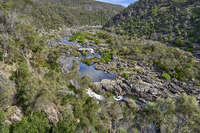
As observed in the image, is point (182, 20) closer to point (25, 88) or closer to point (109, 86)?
point (109, 86)

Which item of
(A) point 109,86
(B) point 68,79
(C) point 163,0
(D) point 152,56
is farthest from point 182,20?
(B) point 68,79

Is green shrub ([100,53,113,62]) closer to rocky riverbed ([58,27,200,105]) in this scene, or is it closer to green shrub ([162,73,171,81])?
rocky riverbed ([58,27,200,105])

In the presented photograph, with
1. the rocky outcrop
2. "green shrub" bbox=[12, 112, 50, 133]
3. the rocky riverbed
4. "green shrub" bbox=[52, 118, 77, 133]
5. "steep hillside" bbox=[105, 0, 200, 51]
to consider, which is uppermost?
"steep hillside" bbox=[105, 0, 200, 51]

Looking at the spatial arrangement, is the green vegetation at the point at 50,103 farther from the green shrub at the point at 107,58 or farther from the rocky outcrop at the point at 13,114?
the green shrub at the point at 107,58

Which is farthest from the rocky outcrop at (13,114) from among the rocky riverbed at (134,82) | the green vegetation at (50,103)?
the rocky riverbed at (134,82)

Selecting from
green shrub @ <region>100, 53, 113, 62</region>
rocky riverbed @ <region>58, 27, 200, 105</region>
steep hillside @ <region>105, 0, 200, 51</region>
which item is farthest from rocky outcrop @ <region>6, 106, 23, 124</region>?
steep hillside @ <region>105, 0, 200, 51</region>

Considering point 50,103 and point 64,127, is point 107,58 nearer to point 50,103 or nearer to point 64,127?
A: point 50,103

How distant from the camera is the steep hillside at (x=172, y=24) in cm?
8644

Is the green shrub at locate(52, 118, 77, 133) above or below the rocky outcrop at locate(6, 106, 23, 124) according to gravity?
below

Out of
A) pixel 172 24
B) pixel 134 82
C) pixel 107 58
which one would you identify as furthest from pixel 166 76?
pixel 172 24

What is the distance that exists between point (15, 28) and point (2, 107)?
18510mm

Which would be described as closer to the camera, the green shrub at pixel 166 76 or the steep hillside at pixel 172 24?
the green shrub at pixel 166 76

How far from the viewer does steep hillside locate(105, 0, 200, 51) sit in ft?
284

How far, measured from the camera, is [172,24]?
107 metres
